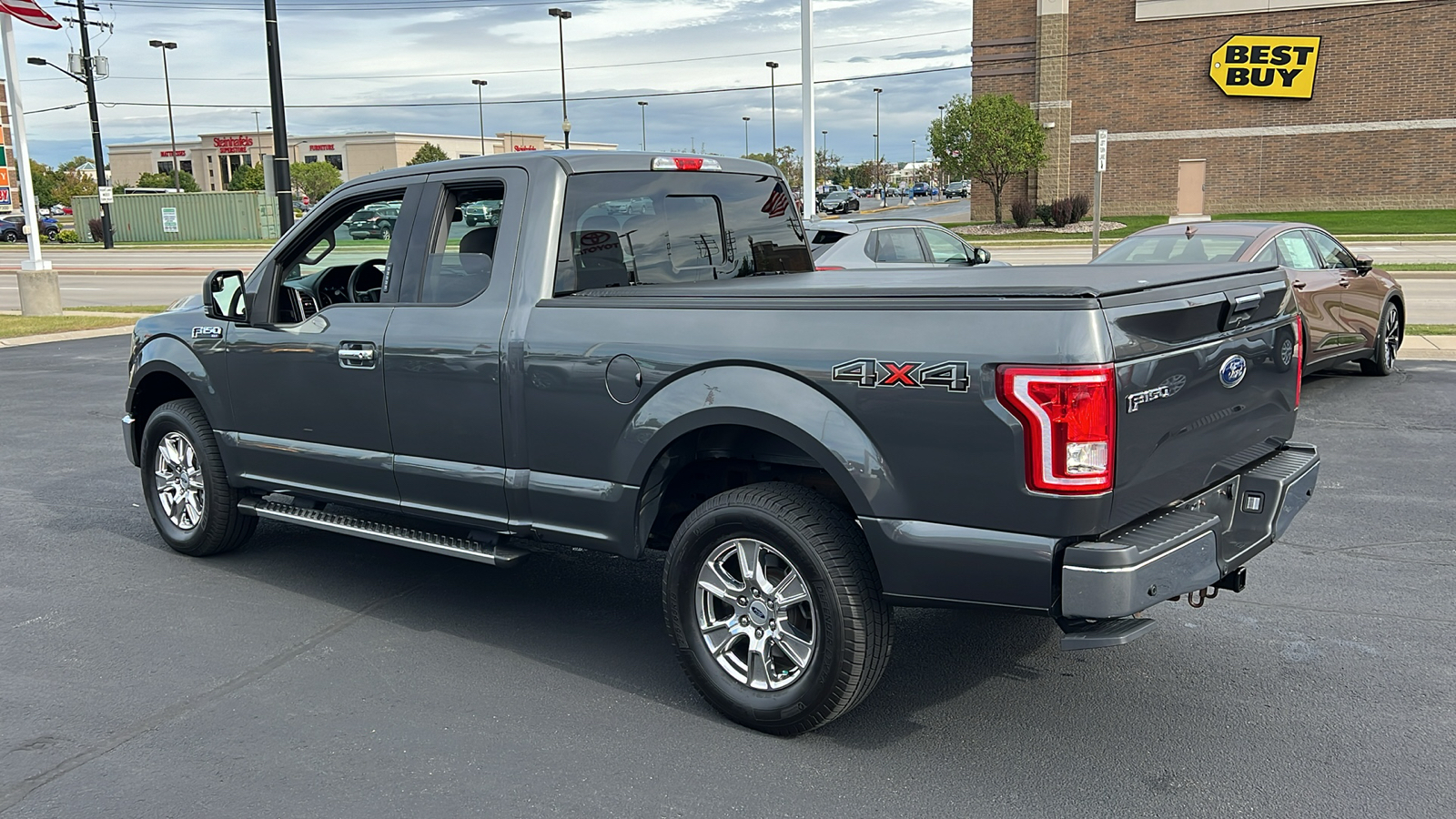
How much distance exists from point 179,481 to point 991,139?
37893 mm

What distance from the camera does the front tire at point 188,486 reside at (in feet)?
20.1

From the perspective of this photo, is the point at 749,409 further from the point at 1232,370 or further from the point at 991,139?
Result: the point at 991,139

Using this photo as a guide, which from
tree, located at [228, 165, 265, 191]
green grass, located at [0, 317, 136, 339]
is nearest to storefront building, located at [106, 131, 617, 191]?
tree, located at [228, 165, 265, 191]

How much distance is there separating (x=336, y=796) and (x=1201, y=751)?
282cm

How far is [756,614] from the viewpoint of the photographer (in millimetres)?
4074

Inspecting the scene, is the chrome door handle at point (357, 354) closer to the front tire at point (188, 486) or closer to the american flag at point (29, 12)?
the front tire at point (188, 486)

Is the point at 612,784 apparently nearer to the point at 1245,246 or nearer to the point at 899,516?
the point at 899,516

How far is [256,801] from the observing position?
3660mm

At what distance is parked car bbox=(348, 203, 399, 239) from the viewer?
5.30m

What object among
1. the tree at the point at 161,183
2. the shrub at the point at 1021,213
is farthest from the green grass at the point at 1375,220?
the tree at the point at 161,183

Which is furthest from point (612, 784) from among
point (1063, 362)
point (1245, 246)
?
point (1245, 246)

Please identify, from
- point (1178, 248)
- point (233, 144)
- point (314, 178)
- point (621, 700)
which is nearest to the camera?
point (621, 700)

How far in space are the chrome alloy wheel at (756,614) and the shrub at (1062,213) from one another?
125 feet

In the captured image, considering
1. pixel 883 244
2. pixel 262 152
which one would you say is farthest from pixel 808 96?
pixel 262 152
